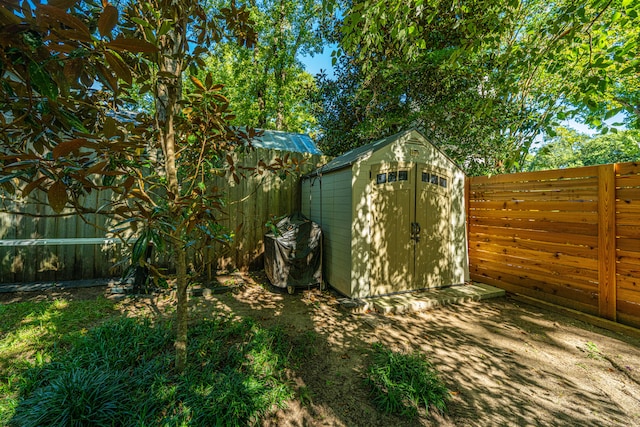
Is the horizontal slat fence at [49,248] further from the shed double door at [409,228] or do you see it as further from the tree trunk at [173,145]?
the shed double door at [409,228]

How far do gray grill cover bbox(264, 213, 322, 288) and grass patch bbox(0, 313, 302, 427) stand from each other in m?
1.61

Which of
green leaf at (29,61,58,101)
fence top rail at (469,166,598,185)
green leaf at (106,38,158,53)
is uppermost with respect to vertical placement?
fence top rail at (469,166,598,185)

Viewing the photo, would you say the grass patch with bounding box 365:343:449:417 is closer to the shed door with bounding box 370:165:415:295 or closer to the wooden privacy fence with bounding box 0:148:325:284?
the shed door with bounding box 370:165:415:295

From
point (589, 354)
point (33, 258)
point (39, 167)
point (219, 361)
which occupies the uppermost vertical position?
point (39, 167)

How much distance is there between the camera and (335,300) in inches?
157

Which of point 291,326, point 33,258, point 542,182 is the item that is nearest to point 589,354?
point 542,182

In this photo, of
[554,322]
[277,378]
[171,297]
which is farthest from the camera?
[171,297]

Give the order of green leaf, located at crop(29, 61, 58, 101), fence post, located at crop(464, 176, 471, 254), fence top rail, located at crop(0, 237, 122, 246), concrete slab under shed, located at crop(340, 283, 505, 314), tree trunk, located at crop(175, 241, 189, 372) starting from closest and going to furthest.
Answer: green leaf, located at crop(29, 61, 58, 101), tree trunk, located at crop(175, 241, 189, 372), concrete slab under shed, located at crop(340, 283, 505, 314), fence top rail, located at crop(0, 237, 122, 246), fence post, located at crop(464, 176, 471, 254)

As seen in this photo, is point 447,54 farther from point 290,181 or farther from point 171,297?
point 171,297

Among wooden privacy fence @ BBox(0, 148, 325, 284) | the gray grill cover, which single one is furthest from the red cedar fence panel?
wooden privacy fence @ BBox(0, 148, 325, 284)

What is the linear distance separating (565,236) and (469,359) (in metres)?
2.62

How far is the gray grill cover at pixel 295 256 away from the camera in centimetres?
425

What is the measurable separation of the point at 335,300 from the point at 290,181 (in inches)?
114

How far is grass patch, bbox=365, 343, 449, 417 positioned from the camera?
6.17 feet
